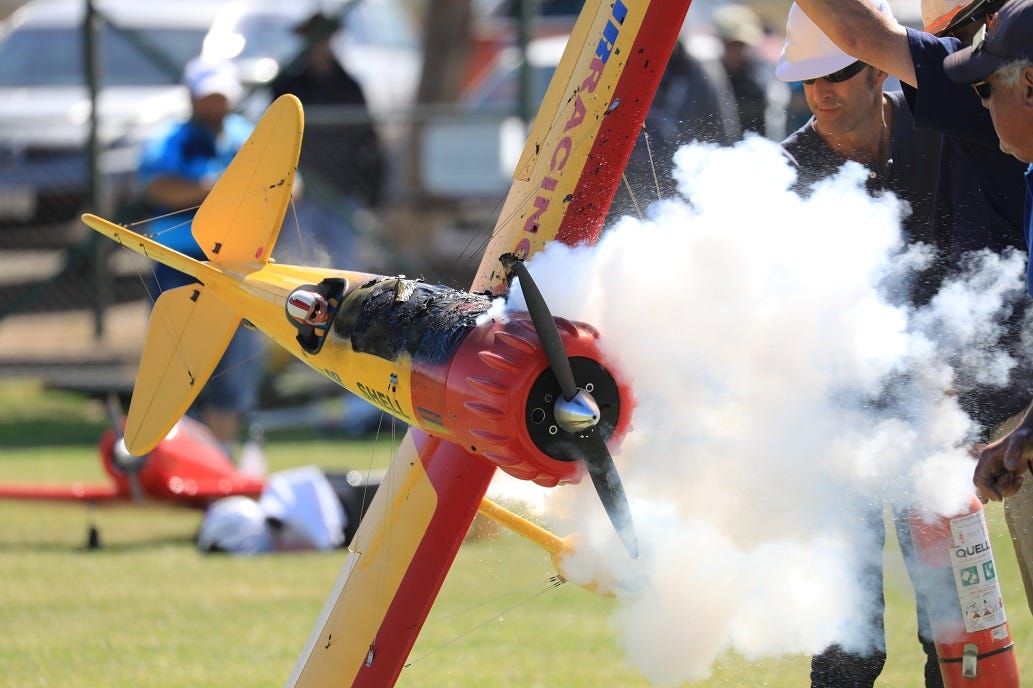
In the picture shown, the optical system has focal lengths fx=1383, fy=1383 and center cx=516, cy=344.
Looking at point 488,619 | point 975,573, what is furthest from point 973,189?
point 488,619

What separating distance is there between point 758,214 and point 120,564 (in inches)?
188

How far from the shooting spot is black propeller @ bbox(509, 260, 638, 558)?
2738 millimetres

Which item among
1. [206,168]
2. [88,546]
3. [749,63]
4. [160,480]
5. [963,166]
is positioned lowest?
[963,166]

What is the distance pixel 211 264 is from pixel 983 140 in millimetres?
2078

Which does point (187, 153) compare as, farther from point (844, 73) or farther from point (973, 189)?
point (973, 189)

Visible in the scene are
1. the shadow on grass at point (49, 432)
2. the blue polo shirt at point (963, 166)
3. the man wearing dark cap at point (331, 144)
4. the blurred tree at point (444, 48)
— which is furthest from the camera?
the blurred tree at point (444, 48)

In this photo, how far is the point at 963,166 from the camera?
376cm

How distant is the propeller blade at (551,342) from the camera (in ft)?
8.99

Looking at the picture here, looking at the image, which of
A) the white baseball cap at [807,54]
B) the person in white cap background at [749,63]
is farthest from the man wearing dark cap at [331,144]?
the white baseball cap at [807,54]

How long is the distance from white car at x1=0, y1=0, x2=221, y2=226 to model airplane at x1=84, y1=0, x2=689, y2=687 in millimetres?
8516

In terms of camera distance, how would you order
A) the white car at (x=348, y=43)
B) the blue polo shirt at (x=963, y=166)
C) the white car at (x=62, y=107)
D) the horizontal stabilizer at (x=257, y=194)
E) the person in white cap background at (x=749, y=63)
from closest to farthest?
the blue polo shirt at (x=963, y=166), the horizontal stabilizer at (x=257, y=194), the person in white cap background at (x=749, y=63), the white car at (x=62, y=107), the white car at (x=348, y=43)

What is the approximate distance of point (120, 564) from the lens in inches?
276

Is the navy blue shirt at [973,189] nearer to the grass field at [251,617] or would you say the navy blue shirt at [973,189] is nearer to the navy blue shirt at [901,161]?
the navy blue shirt at [901,161]

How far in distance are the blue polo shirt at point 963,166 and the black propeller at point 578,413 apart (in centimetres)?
112
